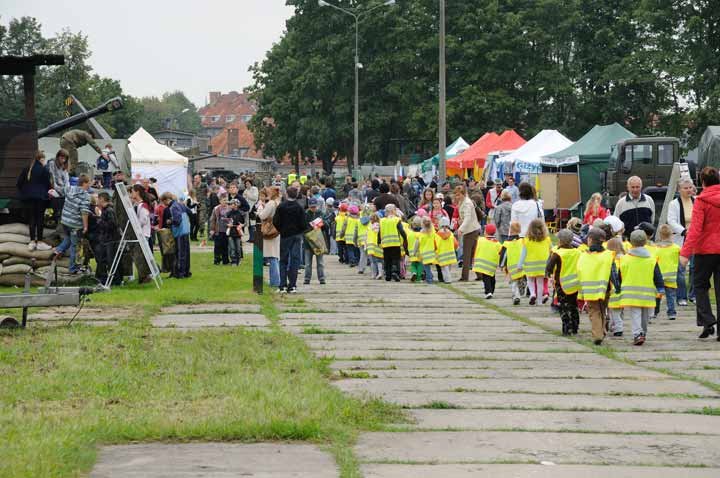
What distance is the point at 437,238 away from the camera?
23672 millimetres

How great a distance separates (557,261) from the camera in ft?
51.5

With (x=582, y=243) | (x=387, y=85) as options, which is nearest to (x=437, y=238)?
(x=582, y=243)

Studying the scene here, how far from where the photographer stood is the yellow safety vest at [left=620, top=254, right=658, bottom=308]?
579 inches

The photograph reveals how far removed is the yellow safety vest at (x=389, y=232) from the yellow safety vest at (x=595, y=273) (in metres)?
8.76

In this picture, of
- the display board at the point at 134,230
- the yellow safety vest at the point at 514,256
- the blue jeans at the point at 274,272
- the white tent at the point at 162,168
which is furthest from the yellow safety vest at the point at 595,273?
the white tent at the point at 162,168

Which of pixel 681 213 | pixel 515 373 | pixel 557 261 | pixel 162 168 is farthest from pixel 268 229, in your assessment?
pixel 162 168

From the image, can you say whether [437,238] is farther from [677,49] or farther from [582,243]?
[677,49]

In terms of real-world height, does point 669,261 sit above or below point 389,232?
below

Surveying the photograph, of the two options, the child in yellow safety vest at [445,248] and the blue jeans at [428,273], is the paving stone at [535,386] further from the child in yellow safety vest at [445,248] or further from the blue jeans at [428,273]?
the blue jeans at [428,273]

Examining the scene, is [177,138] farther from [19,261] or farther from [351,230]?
[19,261]

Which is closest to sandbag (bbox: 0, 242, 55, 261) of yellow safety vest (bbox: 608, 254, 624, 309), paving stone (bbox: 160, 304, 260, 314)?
paving stone (bbox: 160, 304, 260, 314)

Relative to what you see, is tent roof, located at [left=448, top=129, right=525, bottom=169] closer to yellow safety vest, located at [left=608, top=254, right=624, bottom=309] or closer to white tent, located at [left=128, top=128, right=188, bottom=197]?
white tent, located at [left=128, top=128, right=188, bottom=197]

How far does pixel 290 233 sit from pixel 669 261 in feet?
21.4

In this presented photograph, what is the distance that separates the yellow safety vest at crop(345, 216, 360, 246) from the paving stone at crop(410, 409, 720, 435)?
17207 millimetres
